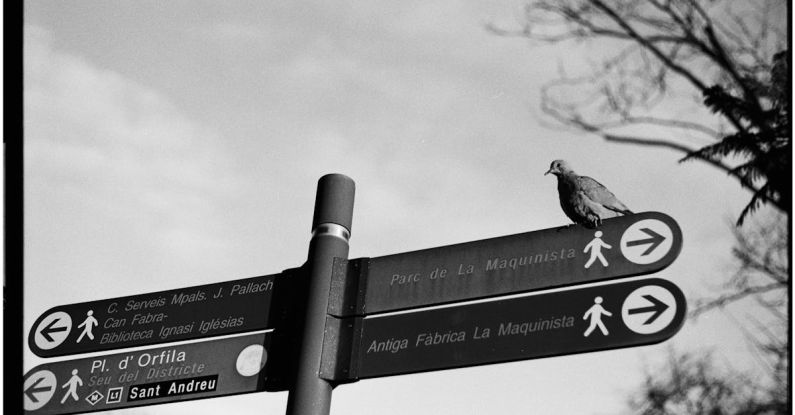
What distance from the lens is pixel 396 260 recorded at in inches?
161

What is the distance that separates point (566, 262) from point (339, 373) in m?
1.06

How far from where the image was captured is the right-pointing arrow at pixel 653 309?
3412mm

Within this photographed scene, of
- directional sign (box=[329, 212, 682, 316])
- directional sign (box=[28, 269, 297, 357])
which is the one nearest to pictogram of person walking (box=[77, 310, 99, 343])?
directional sign (box=[28, 269, 297, 357])

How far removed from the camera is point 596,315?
3.57m

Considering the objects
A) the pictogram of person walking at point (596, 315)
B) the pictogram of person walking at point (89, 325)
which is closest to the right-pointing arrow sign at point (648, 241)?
the pictogram of person walking at point (596, 315)

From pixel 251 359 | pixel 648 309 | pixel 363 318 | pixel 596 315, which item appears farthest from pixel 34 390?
pixel 648 309

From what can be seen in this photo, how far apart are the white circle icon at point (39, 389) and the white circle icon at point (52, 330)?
15 centimetres

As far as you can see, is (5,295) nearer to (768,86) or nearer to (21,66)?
(21,66)

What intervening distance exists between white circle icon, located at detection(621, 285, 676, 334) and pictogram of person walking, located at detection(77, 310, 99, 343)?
267 cm

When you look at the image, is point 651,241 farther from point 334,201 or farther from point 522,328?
point 334,201

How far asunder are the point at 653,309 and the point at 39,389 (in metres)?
3.02

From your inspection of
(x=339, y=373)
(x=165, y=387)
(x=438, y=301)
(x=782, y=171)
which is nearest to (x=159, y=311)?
(x=165, y=387)

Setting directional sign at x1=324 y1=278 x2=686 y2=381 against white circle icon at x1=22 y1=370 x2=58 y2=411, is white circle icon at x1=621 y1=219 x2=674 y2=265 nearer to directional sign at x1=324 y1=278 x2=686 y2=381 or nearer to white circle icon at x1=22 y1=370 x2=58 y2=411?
directional sign at x1=324 y1=278 x2=686 y2=381

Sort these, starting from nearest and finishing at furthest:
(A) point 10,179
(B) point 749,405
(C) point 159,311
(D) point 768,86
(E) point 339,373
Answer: (A) point 10,179
(E) point 339,373
(C) point 159,311
(D) point 768,86
(B) point 749,405
